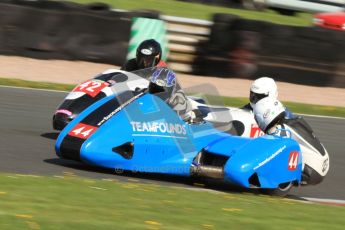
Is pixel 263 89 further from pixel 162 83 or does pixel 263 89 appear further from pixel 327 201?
pixel 327 201

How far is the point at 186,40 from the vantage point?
604 inches

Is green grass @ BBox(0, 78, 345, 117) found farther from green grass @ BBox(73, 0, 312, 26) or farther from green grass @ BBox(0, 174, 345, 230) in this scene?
green grass @ BBox(73, 0, 312, 26)

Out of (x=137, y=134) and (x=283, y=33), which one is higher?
(x=283, y=33)

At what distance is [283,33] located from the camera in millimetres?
14844

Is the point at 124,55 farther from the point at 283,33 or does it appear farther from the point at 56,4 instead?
the point at 283,33

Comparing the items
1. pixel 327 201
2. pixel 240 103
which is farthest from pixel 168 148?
pixel 240 103

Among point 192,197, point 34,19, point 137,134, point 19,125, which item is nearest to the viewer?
point 192,197

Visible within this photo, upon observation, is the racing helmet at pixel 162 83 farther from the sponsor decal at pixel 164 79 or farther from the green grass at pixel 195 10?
the green grass at pixel 195 10

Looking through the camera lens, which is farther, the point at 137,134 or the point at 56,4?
the point at 56,4

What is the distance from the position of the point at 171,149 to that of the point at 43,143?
1.98 metres

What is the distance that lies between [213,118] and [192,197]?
155 centimetres

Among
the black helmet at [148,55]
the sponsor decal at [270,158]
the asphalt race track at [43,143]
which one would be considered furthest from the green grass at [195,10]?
the sponsor decal at [270,158]

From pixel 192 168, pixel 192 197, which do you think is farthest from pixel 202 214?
pixel 192 168

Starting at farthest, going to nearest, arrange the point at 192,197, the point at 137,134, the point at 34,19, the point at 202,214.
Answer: the point at 34,19, the point at 137,134, the point at 192,197, the point at 202,214
